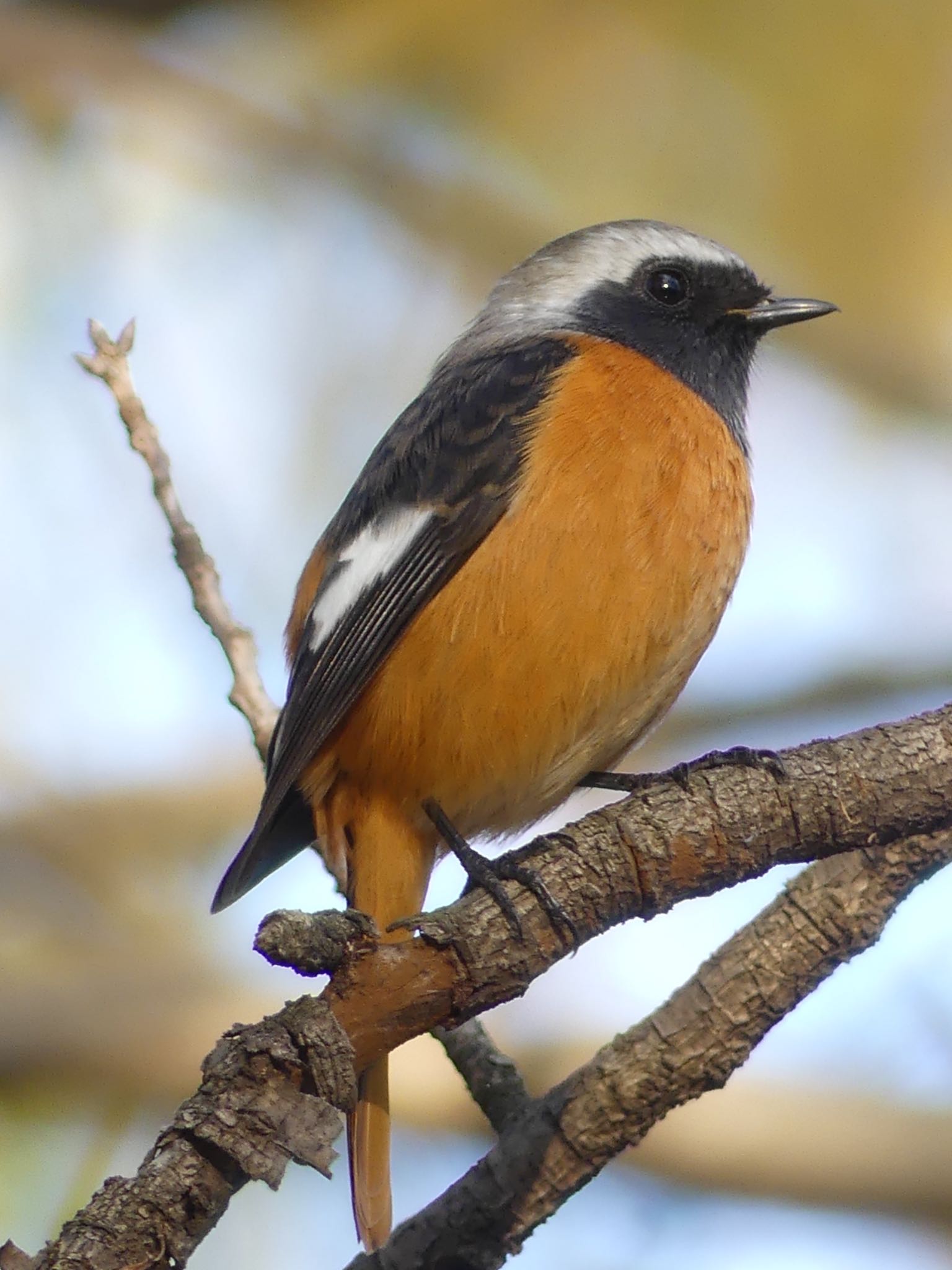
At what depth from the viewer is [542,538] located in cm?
422

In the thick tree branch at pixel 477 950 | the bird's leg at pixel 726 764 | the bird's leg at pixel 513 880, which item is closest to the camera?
the thick tree branch at pixel 477 950

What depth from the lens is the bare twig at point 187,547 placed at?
4625 mm

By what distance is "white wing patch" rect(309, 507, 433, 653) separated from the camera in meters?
4.54

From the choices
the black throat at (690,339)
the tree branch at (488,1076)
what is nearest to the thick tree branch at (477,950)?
the tree branch at (488,1076)

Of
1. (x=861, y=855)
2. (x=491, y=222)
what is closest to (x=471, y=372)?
(x=861, y=855)

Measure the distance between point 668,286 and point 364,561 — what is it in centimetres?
156

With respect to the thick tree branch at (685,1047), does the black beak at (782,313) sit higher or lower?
higher

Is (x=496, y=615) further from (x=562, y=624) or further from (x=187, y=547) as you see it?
(x=187, y=547)

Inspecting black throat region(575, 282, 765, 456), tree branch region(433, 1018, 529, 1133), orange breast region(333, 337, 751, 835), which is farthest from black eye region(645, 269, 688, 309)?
tree branch region(433, 1018, 529, 1133)

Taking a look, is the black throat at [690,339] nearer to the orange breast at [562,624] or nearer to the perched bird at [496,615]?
the perched bird at [496,615]

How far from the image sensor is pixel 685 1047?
3.86 m

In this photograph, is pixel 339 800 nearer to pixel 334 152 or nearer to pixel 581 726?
pixel 581 726

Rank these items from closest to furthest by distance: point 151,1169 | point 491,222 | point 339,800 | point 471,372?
1. point 151,1169
2. point 339,800
3. point 471,372
4. point 491,222

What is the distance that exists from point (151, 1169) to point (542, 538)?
209 cm
